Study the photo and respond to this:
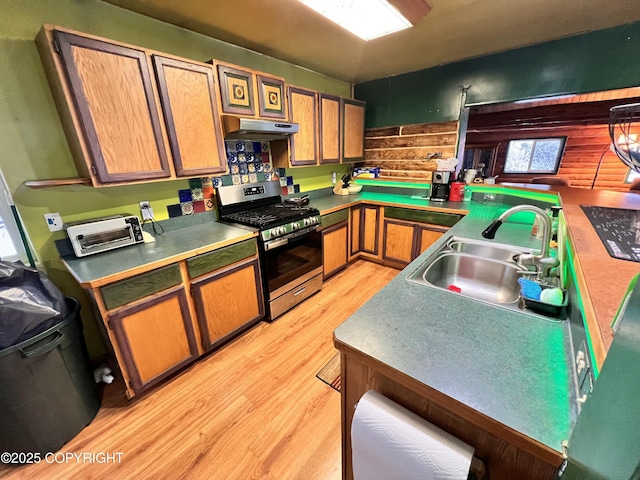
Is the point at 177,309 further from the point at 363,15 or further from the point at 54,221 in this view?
the point at 363,15

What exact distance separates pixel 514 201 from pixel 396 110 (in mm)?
1826

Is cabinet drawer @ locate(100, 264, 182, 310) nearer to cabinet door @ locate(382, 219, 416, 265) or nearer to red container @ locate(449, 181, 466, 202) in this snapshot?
cabinet door @ locate(382, 219, 416, 265)

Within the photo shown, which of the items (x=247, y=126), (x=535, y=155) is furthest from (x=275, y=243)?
(x=535, y=155)

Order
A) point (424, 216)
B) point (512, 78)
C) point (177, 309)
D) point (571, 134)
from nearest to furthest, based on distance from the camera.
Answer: point (177, 309) < point (512, 78) < point (424, 216) < point (571, 134)

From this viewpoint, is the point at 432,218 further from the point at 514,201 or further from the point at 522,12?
the point at 522,12

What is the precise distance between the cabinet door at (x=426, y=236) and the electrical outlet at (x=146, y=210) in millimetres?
2634

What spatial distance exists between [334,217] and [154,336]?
1.97 m

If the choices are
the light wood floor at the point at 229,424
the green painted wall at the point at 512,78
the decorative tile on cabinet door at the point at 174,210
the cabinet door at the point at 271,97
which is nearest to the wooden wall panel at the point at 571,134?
the green painted wall at the point at 512,78

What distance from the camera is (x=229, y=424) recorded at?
1.47 meters

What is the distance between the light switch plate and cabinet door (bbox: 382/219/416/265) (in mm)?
2942

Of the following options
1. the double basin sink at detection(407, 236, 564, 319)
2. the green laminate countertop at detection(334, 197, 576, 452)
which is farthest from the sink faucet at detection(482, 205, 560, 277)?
the green laminate countertop at detection(334, 197, 576, 452)

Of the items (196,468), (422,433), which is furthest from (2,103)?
(422,433)

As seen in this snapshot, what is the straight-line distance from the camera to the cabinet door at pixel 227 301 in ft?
5.97

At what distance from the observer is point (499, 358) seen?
2.44ft
